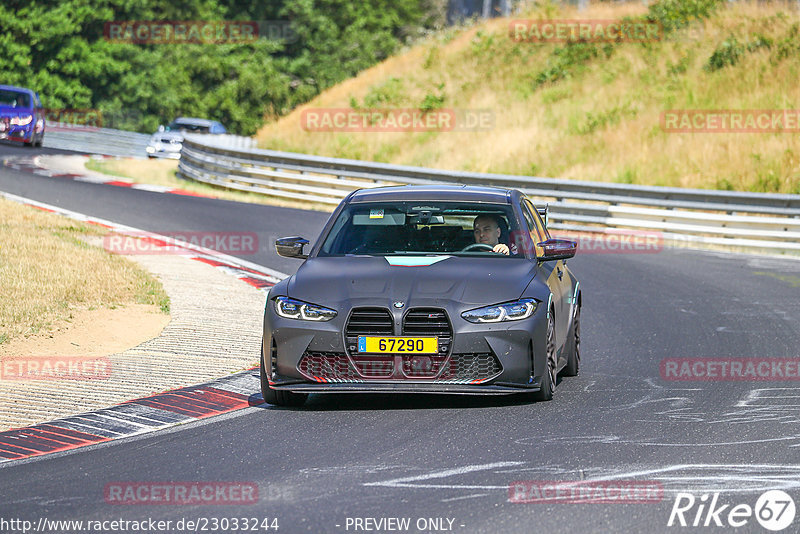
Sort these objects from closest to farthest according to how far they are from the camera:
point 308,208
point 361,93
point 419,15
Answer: point 308,208 → point 361,93 → point 419,15

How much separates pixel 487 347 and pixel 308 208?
18.8 m

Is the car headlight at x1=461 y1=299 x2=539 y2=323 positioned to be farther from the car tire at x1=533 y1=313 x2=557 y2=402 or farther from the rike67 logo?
the rike67 logo

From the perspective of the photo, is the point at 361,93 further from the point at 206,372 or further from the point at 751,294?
the point at 206,372

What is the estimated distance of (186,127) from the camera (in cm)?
4575

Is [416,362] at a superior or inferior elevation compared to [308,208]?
superior

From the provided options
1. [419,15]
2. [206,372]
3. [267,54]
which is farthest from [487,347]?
[419,15]

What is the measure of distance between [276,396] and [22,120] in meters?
31.4

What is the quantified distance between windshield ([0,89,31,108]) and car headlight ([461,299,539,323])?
30963 mm

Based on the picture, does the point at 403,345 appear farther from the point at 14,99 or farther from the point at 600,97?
the point at 14,99

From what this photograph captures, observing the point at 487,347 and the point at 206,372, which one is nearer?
the point at 487,347

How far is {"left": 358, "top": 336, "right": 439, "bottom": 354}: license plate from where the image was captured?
830cm

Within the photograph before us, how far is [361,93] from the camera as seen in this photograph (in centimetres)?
4069

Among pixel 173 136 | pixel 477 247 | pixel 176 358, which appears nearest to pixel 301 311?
pixel 477 247

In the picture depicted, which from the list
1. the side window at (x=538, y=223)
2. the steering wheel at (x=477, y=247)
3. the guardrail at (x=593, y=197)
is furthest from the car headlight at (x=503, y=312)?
the guardrail at (x=593, y=197)
